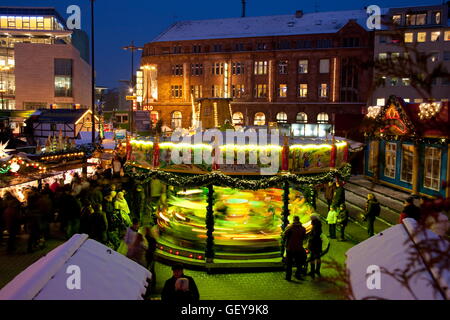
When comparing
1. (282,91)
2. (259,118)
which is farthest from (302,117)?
(259,118)

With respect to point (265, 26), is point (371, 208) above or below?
Result: below

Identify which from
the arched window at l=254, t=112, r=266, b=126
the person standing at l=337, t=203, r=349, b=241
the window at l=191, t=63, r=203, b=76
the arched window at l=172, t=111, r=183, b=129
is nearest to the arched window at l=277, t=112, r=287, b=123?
the arched window at l=254, t=112, r=266, b=126

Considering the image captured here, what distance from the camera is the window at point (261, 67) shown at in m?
53.0

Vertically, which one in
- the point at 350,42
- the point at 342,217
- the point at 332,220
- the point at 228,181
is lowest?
the point at 332,220

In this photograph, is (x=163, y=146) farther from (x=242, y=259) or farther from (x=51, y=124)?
(x=51, y=124)

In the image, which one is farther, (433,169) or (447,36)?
(447,36)

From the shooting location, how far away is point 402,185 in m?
21.1

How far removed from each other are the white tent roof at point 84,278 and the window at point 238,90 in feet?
162

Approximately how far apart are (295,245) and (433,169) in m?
11.7

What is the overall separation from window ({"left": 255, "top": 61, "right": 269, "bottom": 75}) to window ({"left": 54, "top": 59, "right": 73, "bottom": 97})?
92.0 ft

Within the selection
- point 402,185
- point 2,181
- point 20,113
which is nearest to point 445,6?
point 402,185

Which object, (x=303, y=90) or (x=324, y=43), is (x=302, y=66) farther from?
(x=324, y=43)

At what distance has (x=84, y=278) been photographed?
4293 millimetres

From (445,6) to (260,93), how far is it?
76.3 ft
